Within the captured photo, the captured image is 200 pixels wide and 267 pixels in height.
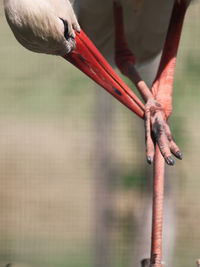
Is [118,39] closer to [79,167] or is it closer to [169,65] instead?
[169,65]

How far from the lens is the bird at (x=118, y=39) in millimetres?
1195

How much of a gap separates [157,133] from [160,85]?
0.19 meters

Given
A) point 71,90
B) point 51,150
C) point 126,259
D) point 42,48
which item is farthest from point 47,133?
point 42,48

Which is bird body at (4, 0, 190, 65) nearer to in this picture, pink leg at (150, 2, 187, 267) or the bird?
the bird

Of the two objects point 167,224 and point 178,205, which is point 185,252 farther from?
point 167,224

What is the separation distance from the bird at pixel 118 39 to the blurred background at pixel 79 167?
1.11 feet

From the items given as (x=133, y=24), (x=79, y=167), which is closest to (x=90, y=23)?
(x=133, y=24)

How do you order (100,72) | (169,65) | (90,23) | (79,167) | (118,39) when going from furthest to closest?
(79,167)
(90,23)
(118,39)
(169,65)
(100,72)

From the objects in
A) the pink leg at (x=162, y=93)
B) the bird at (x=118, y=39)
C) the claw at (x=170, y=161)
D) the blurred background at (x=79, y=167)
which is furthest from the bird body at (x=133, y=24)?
the claw at (x=170, y=161)

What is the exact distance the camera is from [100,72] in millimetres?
1312

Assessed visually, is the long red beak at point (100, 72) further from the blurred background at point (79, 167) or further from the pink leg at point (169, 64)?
the blurred background at point (79, 167)

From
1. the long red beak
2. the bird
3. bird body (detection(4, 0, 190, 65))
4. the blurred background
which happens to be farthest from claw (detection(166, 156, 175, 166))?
the blurred background

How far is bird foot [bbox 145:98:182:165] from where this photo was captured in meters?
1.22

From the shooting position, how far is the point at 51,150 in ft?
8.12
